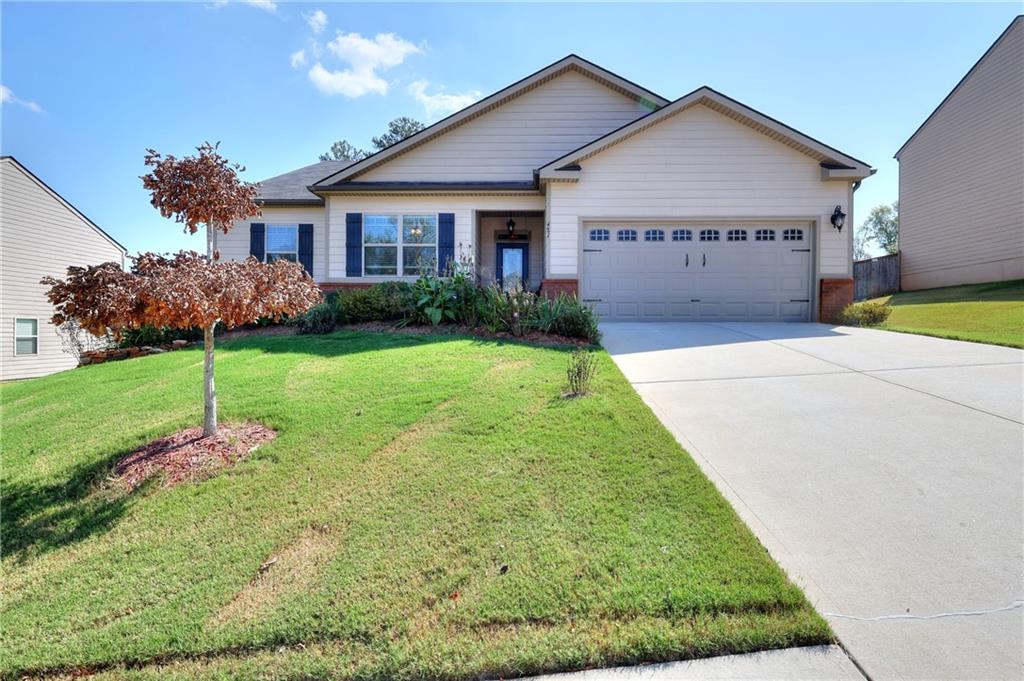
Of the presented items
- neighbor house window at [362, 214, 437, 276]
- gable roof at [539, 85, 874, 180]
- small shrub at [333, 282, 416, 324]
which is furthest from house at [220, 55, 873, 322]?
small shrub at [333, 282, 416, 324]

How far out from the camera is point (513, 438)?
13.2 ft

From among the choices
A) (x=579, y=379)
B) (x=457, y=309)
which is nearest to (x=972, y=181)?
(x=457, y=309)

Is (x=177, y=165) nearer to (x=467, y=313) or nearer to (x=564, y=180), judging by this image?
(x=467, y=313)

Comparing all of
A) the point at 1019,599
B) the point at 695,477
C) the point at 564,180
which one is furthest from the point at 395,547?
the point at 564,180

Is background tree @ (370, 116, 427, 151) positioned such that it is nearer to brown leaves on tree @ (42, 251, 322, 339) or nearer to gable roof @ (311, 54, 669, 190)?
gable roof @ (311, 54, 669, 190)

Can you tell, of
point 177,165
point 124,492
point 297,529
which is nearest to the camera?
point 297,529

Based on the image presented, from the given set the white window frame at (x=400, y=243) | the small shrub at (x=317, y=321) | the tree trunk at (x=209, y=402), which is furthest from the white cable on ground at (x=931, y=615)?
the white window frame at (x=400, y=243)

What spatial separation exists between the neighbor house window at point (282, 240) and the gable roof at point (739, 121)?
7.56m

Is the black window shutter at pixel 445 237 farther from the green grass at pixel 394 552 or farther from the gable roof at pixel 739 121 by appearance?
the green grass at pixel 394 552

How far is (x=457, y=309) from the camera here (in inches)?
361

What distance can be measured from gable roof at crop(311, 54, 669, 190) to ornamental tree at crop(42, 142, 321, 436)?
8615mm

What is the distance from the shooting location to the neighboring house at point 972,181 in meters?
16.2

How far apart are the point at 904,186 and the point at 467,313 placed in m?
24.1

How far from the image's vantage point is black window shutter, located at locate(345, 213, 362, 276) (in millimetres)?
12633
